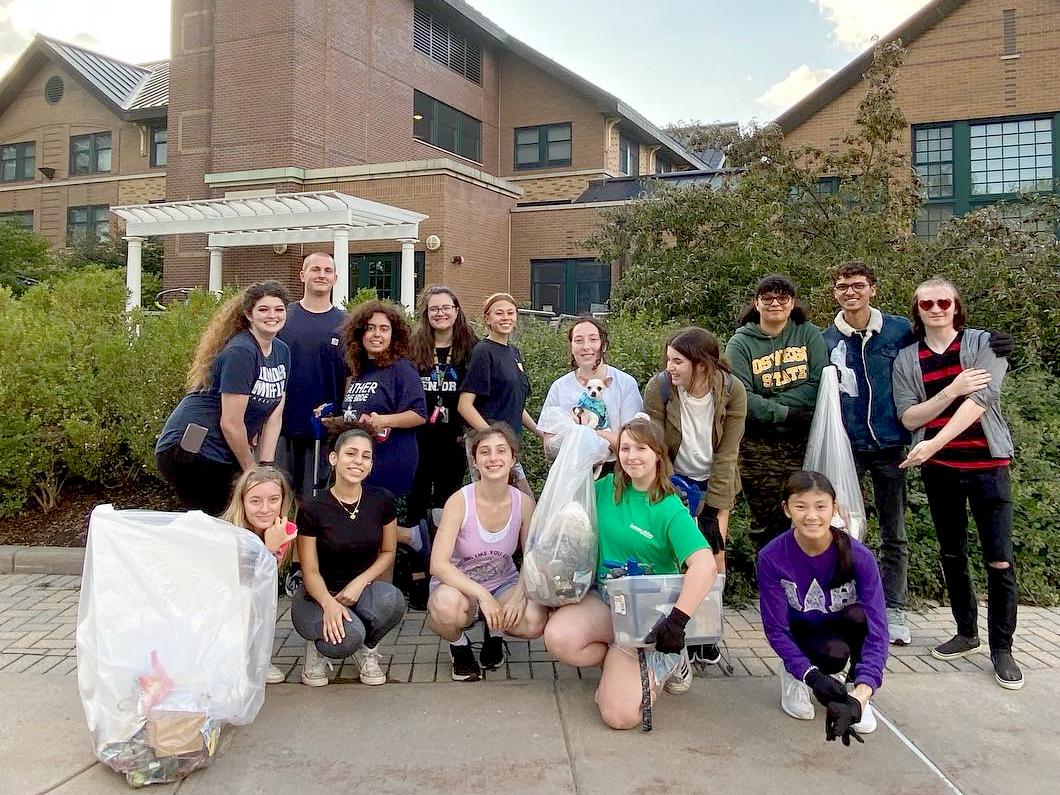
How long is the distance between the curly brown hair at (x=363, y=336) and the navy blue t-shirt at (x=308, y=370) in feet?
0.50

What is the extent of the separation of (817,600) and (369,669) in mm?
2104

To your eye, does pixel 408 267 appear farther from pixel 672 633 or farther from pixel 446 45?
pixel 672 633

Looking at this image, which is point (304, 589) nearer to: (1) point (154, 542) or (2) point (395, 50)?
(1) point (154, 542)

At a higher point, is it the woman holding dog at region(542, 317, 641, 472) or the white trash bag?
the woman holding dog at region(542, 317, 641, 472)

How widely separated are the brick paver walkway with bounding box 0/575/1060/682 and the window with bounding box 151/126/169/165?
26882mm

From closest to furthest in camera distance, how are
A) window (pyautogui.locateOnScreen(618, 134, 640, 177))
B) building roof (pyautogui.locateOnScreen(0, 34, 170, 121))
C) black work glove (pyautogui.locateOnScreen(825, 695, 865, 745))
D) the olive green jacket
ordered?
black work glove (pyautogui.locateOnScreen(825, 695, 865, 745)) < the olive green jacket < window (pyautogui.locateOnScreen(618, 134, 640, 177)) < building roof (pyautogui.locateOnScreen(0, 34, 170, 121))

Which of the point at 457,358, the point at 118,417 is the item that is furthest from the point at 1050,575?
the point at 118,417

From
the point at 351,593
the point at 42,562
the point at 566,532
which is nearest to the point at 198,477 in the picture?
the point at 351,593

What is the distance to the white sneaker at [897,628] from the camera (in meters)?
4.47

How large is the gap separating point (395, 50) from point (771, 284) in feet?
73.0

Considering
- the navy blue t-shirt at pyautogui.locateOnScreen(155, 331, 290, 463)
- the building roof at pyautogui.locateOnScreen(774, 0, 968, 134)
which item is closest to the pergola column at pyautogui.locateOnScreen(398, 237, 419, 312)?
the building roof at pyautogui.locateOnScreen(774, 0, 968, 134)

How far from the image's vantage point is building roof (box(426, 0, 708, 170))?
25344 mm

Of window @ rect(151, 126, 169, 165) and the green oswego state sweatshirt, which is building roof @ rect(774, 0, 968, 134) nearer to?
the green oswego state sweatshirt

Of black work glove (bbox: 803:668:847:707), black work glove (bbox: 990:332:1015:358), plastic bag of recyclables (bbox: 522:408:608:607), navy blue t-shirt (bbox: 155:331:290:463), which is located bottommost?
black work glove (bbox: 803:668:847:707)
